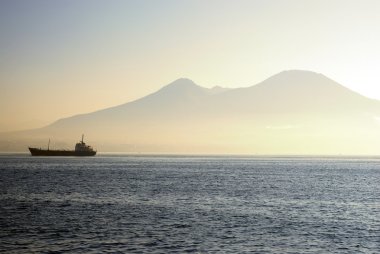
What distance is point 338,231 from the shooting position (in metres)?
46.8

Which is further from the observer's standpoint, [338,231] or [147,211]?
[147,211]

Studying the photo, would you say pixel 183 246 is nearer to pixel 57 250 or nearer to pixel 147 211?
pixel 57 250

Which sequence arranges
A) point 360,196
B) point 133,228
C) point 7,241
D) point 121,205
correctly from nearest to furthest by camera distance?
point 7,241
point 133,228
point 121,205
point 360,196

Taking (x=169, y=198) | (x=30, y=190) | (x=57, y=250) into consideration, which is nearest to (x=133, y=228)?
(x=57, y=250)

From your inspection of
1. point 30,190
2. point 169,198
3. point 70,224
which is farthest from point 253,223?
point 30,190

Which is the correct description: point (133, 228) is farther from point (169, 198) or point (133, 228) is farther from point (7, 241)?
point (169, 198)

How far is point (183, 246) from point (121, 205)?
93.5ft

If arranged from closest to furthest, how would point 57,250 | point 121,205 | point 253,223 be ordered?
point 57,250 → point 253,223 → point 121,205

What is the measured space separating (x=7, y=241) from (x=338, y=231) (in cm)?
2986

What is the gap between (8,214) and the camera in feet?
182

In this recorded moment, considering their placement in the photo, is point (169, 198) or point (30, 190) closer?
point (169, 198)

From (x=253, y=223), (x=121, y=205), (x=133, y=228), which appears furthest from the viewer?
(x=121, y=205)

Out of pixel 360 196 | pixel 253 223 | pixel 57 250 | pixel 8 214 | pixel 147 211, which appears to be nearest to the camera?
pixel 57 250

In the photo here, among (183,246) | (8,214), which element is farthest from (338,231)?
(8,214)
